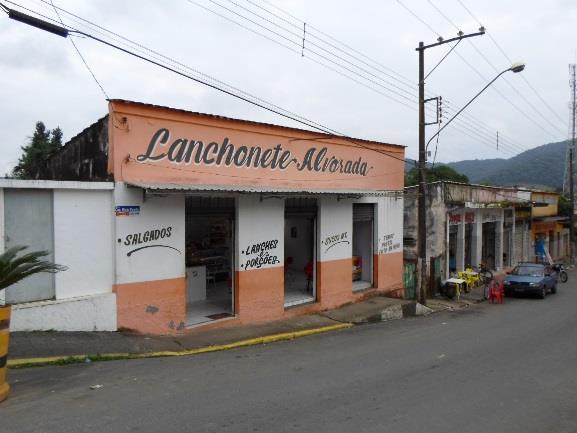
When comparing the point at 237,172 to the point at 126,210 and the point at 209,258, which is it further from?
the point at 209,258

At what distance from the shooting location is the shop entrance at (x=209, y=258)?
12.4 metres

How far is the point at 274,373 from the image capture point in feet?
27.1

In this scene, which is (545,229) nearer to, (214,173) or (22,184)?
(214,173)

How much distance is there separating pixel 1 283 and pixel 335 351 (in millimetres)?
6316

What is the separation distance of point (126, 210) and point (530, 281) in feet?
60.3

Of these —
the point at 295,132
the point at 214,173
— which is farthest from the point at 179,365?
the point at 295,132

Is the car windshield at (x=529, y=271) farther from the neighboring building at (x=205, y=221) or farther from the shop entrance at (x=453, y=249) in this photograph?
the neighboring building at (x=205, y=221)

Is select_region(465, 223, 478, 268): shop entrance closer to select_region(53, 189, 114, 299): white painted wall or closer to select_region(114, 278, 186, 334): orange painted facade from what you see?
select_region(114, 278, 186, 334): orange painted facade

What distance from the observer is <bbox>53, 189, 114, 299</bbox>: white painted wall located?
9727 millimetres

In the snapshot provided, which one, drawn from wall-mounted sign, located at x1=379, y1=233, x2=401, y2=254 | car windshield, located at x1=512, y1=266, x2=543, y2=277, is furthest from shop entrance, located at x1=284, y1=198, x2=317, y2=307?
car windshield, located at x1=512, y1=266, x2=543, y2=277

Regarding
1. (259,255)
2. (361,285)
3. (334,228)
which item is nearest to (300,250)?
(361,285)

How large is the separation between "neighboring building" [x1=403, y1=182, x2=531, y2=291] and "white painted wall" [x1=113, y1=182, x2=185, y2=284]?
33.9ft

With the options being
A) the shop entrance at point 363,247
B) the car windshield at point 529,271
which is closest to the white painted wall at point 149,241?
the shop entrance at point 363,247

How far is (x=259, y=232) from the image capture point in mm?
13219
